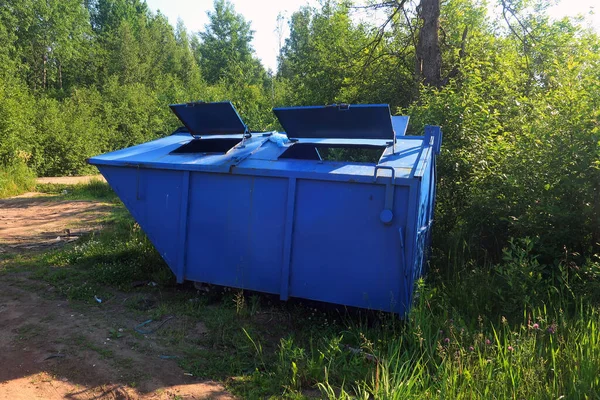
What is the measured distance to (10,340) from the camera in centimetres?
366

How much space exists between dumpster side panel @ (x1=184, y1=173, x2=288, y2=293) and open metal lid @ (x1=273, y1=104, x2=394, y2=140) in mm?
692

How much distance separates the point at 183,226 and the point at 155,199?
0.41 metres

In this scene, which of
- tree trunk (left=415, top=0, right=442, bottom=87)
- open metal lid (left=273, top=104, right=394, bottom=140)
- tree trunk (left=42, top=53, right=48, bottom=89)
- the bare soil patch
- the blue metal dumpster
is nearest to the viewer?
the blue metal dumpster

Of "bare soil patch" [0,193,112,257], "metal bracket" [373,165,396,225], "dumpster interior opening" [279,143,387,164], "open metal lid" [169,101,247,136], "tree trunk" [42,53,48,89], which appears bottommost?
"bare soil patch" [0,193,112,257]

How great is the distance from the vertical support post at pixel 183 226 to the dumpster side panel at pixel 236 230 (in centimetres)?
4

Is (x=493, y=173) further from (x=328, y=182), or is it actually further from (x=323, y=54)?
(x=323, y=54)

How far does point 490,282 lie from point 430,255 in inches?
35.6

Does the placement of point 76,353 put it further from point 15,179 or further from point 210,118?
point 15,179

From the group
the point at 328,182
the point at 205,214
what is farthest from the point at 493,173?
the point at 205,214

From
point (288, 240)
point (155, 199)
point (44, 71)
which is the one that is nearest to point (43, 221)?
point (155, 199)

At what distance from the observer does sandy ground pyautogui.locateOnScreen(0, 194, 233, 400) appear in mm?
2994

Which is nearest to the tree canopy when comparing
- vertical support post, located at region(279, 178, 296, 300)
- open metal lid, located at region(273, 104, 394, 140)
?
open metal lid, located at region(273, 104, 394, 140)

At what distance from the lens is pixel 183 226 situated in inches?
167

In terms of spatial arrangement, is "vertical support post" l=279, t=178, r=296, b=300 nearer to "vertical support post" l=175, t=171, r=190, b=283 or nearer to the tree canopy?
"vertical support post" l=175, t=171, r=190, b=283
